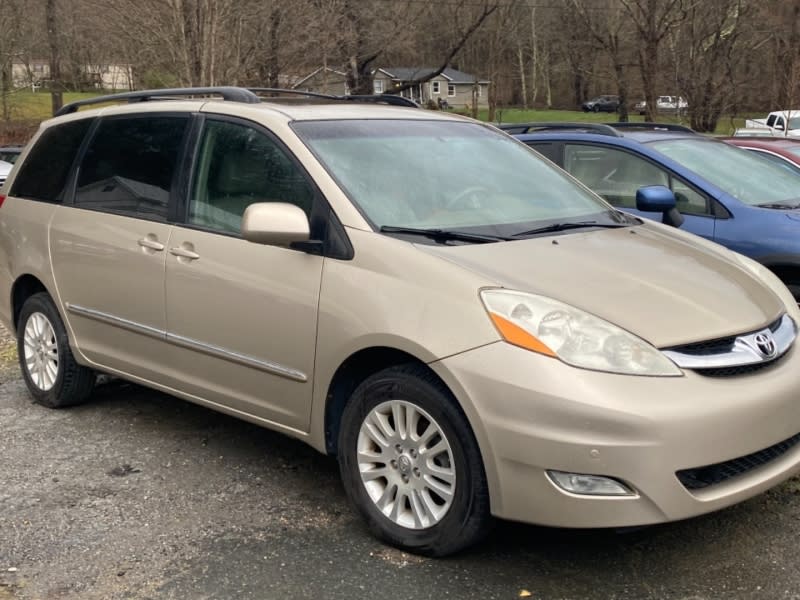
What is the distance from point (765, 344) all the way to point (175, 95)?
3.51 metres

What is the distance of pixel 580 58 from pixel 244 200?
43.4 m

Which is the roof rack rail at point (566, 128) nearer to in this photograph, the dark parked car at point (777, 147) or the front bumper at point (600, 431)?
the dark parked car at point (777, 147)

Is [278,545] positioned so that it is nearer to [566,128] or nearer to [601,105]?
[566,128]

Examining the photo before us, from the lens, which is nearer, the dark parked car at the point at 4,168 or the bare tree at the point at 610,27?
the dark parked car at the point at 4,168

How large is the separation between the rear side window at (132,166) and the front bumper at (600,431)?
2107mm

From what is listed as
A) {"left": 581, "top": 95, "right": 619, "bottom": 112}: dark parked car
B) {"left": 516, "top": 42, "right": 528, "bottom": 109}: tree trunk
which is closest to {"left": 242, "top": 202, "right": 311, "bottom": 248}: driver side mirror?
{"left": 516, "top": 42, "right": 528, "bottom": 109}: tree trunk

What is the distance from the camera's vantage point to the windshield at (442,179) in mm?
3809

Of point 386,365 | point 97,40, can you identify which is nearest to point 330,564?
point 386,365

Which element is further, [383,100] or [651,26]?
[651,26]

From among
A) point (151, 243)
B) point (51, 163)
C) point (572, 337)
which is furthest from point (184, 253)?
point (572, 337)

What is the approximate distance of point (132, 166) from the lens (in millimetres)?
4758

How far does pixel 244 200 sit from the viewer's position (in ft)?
13.6

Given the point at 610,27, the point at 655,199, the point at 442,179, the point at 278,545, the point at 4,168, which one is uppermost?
the point at 610,27

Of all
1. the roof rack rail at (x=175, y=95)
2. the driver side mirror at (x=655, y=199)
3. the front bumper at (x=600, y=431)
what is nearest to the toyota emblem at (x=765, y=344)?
the front bumper at (x=600, y=431)
